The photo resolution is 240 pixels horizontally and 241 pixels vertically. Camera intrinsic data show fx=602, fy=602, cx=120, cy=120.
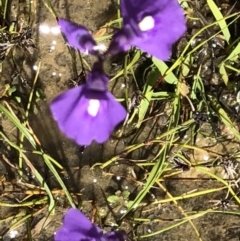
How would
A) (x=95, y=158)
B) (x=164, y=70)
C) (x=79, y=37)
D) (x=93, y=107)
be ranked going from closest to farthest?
(x=79, y=37) → (x=93, y=107) → (x=164, y=70) → (x=95, y=158)

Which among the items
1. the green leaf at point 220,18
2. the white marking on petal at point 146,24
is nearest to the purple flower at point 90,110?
the white marking on petal at point 146,24

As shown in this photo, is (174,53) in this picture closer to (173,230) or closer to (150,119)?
(150,119)

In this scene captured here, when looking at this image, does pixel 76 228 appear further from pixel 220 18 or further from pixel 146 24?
pixel 220 18

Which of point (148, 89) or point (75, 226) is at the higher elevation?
point (148, 89)

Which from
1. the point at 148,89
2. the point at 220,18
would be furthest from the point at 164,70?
the point at 220,18

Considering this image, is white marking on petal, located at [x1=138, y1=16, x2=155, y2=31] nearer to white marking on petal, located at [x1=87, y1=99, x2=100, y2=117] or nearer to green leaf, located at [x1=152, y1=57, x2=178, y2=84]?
white marking on petal, located at [x1=87, y1=99, x2=100, y2=117]

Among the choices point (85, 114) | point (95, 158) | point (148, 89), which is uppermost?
point (85, 114)
